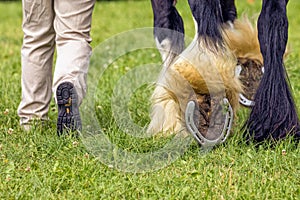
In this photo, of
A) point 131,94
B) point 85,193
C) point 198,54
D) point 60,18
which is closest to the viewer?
point 85,193

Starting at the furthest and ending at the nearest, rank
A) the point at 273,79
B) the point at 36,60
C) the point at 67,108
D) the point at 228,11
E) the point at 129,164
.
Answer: the point at 228,11 → the point at 36,60 → the point at 67,108 → the point at 273,79 → the point at 129,164

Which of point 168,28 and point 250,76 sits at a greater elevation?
point 168,28

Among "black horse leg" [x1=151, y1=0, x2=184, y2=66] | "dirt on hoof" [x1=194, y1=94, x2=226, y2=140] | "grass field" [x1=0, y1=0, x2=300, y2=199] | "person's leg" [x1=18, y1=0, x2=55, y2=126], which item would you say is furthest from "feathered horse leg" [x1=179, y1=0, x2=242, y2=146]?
"person's leg" [x1=18, y1=0, x2=55, y2=126]

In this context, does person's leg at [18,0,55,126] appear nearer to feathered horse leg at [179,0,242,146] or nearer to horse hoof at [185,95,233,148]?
feathered horse leg at [179,0,242,146]

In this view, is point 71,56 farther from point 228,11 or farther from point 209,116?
point 228,11

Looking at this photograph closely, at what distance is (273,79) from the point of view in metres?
3.92

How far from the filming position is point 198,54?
4.04m

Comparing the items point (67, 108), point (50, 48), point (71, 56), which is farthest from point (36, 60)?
point (67, 108)

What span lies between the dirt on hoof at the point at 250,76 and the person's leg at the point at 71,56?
101cm

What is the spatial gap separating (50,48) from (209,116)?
1206mm

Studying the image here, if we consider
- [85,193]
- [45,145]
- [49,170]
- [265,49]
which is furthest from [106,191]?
[265,49]

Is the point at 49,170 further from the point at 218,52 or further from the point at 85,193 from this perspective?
the point at 218,52

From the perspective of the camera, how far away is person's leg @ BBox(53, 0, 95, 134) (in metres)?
4.19

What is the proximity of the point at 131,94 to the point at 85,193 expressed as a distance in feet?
6.72
